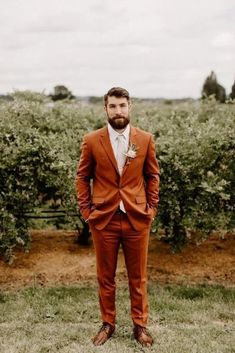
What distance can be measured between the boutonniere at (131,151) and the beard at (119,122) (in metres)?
0.20

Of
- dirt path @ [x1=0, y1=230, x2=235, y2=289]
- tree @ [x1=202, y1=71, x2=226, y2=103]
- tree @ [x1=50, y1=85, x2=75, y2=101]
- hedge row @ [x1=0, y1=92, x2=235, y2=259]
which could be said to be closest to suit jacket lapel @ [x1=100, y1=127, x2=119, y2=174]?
hedge row @ [x1=0, y1=92, x2=235, y2=259]

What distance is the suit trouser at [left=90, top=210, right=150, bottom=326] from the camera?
17.1ft

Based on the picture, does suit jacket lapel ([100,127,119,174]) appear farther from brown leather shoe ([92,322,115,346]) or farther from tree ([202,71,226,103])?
tree ([202,71,226,103])

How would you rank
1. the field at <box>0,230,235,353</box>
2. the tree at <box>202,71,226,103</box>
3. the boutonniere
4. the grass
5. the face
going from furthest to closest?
A: the tree at <box>202,71,226,103</box> < the field at <box>0,230,235,353</box> < the grass < the boutonniere < the face

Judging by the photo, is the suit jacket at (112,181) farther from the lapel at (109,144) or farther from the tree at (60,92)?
the tree at (60,92)

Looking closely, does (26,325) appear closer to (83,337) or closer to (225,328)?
(83,337)

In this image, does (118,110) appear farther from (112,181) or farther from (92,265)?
(92,265)

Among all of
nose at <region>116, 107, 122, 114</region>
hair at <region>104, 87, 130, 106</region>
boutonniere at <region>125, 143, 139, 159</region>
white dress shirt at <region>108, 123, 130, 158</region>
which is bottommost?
boutonniere at <region>125, 143, 139, 159</region>

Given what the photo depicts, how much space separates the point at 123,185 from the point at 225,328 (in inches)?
77.3

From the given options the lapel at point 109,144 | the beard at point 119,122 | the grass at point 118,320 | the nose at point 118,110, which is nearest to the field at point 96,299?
the grass at point 118,320

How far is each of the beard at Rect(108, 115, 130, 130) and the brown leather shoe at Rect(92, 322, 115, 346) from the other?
1.95 m

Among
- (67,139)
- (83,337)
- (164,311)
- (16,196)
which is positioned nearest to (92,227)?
(83,337)

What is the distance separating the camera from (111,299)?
17.9 feet

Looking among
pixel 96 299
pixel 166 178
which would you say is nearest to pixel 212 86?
pixel 166 178
